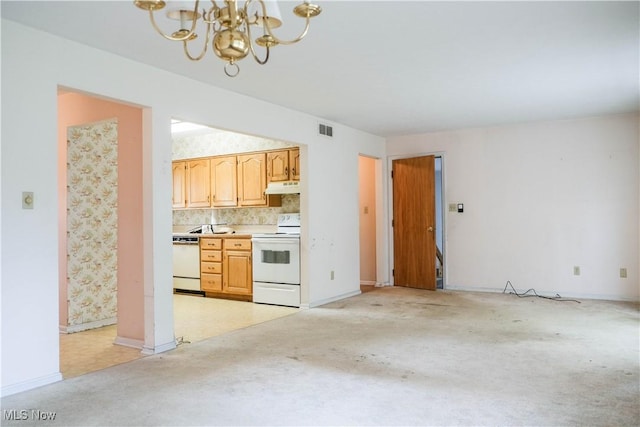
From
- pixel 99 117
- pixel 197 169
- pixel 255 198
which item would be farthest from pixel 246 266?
pixel 99 117

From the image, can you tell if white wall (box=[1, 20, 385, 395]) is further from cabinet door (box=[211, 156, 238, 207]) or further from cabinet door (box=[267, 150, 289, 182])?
cabinet door (box=[211, 156, 238, 207])

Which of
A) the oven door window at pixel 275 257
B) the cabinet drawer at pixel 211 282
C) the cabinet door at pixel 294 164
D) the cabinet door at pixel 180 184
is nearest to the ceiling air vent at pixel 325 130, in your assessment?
the cabinet door at pixel 294 164

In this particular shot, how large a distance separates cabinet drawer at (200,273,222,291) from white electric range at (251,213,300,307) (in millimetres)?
663

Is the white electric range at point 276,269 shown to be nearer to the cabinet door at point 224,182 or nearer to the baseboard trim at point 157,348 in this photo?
the cabinet door at point 224,182

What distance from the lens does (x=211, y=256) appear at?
6.50 meters

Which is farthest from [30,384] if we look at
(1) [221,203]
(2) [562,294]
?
(2) [562,294]

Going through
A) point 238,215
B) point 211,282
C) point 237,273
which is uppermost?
point 238,215

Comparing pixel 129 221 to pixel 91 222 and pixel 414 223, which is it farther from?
pixel 414 223

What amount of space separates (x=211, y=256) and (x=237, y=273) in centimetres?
53

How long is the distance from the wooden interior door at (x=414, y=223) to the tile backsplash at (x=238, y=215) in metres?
1.61

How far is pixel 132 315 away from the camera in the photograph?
3.99 metres

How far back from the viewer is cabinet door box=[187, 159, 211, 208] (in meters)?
7.13

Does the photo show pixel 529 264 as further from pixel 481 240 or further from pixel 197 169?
pixel 197 169

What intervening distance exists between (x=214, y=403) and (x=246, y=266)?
138 inches
